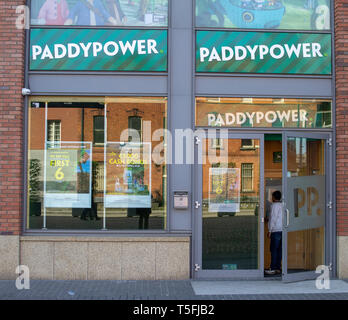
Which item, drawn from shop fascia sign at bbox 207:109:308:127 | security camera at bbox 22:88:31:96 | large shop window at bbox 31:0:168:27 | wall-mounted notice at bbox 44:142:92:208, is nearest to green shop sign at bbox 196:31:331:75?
shop fascia sign at bbox 207:109:308:127

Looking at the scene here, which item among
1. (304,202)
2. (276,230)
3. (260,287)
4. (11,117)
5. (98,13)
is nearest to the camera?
(260,287)

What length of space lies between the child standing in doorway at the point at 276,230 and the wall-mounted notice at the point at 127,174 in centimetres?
256

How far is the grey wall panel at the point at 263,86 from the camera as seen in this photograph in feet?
29.0

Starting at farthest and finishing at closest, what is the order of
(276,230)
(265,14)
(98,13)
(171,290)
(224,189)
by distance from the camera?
(276,230)
(265,14)
(98,13)
(224,189)
(171,290)

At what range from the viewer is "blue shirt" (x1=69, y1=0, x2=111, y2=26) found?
8922mm

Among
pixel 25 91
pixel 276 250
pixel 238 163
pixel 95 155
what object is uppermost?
pixel 25 91

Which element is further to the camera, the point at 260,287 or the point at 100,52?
the point at 100,52

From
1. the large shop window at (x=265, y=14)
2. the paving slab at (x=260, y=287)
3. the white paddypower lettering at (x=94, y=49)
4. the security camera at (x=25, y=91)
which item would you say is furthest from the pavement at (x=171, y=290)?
the large shop window at (x=265, y=14)

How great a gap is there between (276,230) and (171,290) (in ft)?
8.90

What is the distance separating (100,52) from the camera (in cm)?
882

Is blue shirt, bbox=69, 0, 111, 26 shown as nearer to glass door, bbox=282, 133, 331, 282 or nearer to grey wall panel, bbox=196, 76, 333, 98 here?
grey wall panel, bbox=196, 76, 333, 98

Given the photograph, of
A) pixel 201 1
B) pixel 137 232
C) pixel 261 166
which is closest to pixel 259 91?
pixel 261 166

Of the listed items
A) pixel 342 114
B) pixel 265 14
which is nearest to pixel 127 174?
pixel 265 14

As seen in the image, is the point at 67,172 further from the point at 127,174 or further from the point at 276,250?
the point at 276,250
